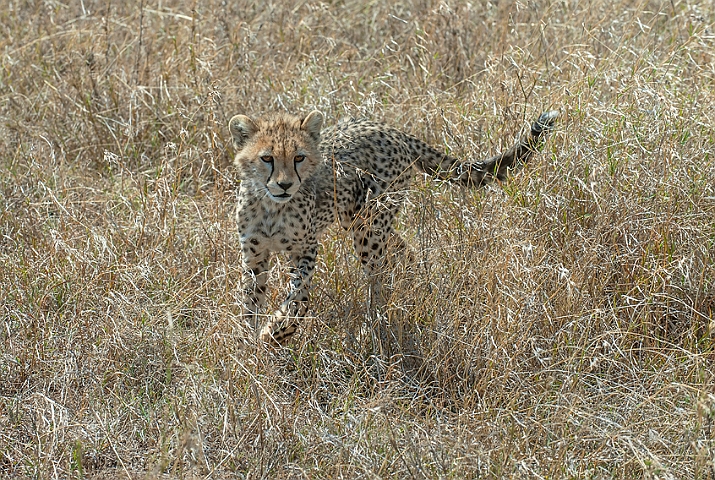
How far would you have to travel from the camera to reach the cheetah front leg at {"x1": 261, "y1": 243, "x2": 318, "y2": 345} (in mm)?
4102

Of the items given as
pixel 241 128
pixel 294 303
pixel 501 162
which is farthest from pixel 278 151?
pixel 501 162

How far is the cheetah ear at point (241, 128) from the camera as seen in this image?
14.2 feet

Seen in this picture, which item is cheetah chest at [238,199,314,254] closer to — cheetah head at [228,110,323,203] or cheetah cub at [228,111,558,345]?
cheetah cub at [228,111,558,345]

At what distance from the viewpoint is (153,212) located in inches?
191

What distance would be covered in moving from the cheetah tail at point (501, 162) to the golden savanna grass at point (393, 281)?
2.4 inches

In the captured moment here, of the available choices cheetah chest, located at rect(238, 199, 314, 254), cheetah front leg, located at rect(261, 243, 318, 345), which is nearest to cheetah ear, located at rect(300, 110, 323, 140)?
cheetah chest, located at rect(238, 199, 314, 254)

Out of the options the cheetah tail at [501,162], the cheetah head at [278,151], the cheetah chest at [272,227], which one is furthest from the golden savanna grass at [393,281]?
the cheetah head at [278,151]

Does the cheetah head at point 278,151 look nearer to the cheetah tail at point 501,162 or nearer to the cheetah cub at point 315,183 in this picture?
the cheetah cub at point 315,183

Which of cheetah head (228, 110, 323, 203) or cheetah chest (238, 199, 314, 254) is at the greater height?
cheetah head (228, 110, 323, 203)

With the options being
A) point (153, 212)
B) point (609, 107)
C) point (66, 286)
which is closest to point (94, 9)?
point (153, 212)

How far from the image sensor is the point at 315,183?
458cm

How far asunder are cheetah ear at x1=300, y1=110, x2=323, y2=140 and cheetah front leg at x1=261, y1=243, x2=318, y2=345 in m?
0.44

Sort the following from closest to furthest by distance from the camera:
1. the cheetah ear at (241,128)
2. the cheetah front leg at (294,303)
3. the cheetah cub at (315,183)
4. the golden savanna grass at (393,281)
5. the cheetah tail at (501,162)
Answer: the golden savanna grass at (393,281) < the cheetah front leg at (294,303) < the cheetah cub at (315,183) < the cheetah ear at (241,128) < the cheetah tail at (501,162)

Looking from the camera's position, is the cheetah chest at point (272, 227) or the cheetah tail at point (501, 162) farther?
the cheetah tail at point (501, 162)
